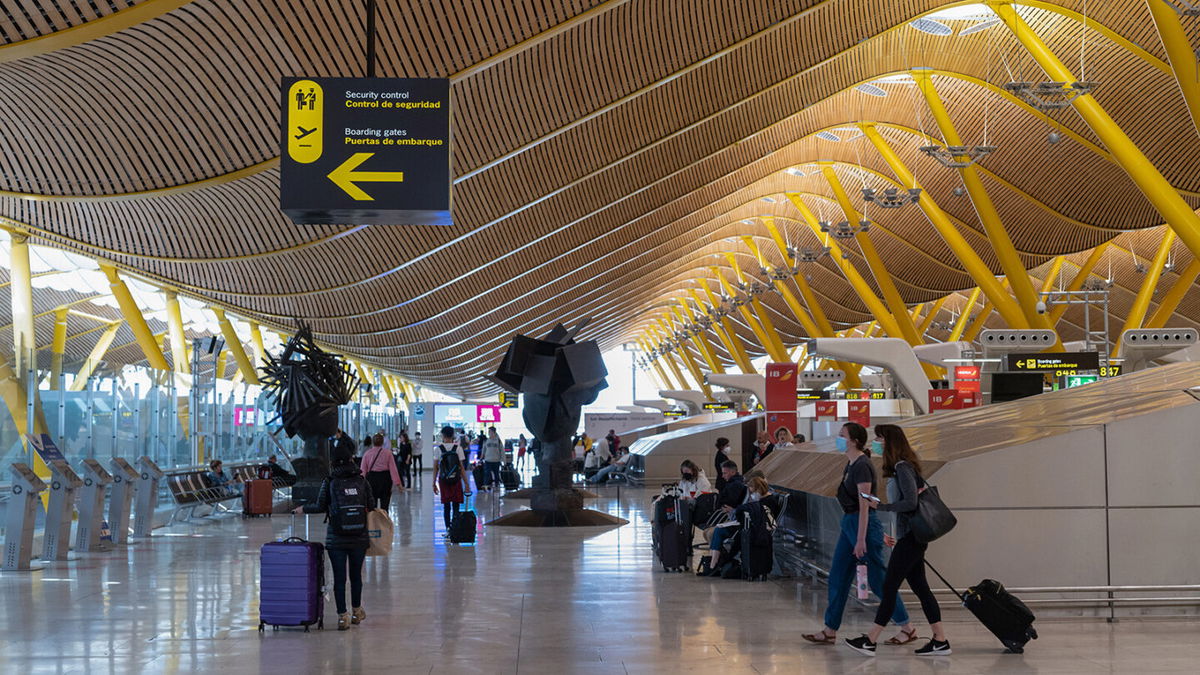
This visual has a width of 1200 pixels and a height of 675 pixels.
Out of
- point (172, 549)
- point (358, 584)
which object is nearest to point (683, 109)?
point (172, 549)

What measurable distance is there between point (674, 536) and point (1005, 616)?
15.7 feet

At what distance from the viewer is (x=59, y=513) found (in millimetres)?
13695

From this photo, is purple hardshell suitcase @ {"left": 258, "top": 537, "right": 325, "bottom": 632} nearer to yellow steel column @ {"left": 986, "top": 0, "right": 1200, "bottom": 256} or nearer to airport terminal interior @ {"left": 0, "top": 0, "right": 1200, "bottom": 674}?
airport terminal interior @ {"left": 0, "top": 0, "right": 1200, "bottom": 674}

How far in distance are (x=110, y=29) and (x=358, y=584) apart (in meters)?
6.64

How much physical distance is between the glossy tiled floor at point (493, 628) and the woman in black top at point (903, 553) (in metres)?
0.20

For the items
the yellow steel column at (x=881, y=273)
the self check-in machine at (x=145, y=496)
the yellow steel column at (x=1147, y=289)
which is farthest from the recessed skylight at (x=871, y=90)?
the self check-in machine at (x=145, y=496)

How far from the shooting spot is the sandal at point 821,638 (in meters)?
8.33

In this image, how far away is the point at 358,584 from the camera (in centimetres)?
928

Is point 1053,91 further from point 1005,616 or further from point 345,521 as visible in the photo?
point 345,521

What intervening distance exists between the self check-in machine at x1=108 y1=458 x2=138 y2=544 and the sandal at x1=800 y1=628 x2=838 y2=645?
1027 centimetres

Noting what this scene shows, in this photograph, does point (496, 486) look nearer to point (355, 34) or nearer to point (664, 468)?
point (664, 468)

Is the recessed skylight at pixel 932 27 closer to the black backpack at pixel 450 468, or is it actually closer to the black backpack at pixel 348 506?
the black backpack at pixel 450 468

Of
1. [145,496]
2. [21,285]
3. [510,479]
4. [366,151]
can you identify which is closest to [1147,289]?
[510,479]

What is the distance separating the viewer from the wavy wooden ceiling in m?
16.3
